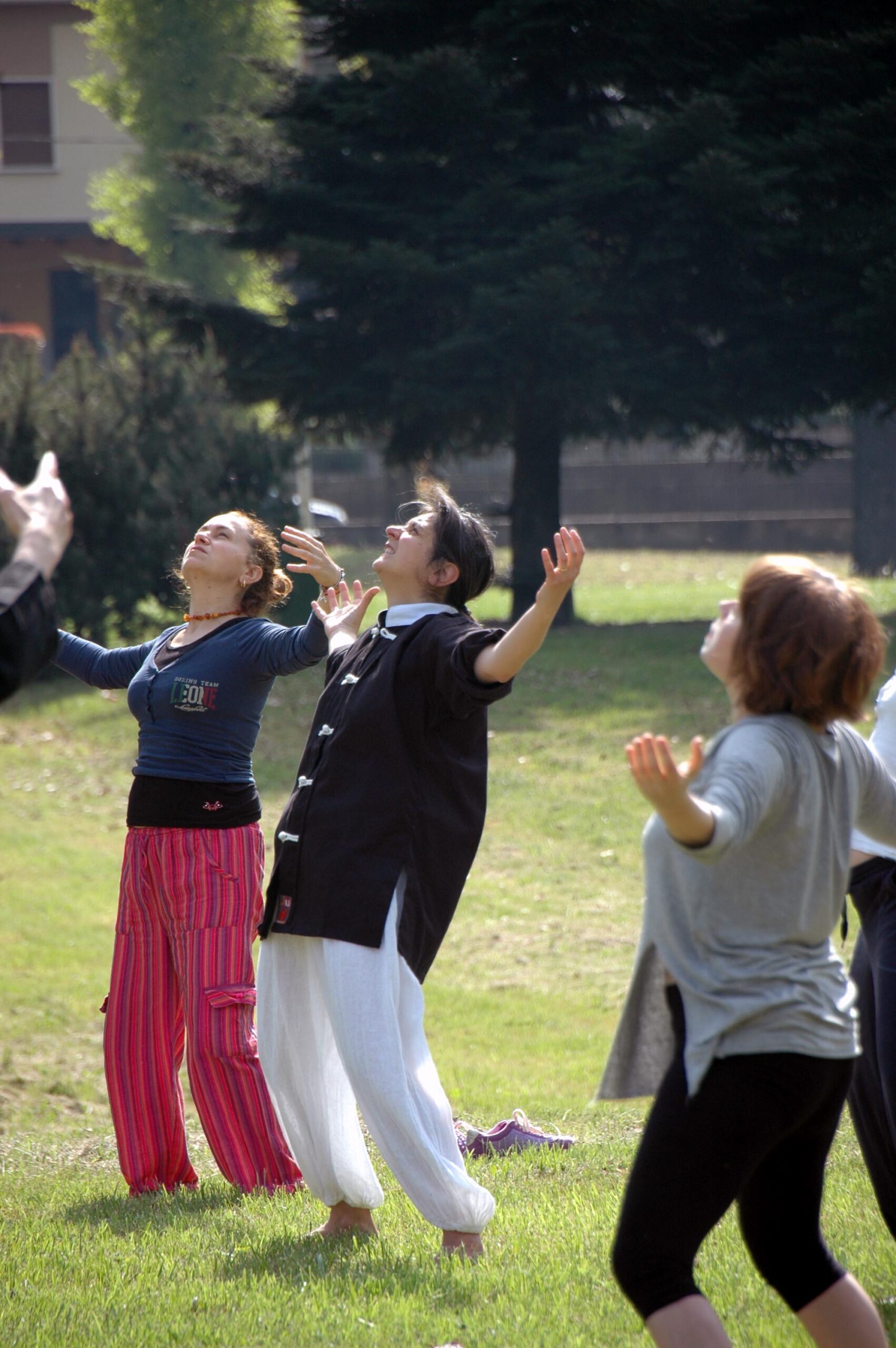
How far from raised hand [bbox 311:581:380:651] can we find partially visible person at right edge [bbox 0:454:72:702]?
1.55 metres

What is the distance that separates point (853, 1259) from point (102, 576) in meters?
15.5

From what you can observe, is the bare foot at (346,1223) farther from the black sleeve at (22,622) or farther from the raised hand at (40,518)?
the raised hand at (40,518)

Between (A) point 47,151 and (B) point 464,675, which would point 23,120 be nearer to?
(A) point 47,151

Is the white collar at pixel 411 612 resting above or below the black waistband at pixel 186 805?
above

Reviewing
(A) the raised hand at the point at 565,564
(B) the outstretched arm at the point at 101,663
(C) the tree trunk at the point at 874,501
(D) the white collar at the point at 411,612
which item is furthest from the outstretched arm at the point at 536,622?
(C) the tree trunk at the point at 874,501

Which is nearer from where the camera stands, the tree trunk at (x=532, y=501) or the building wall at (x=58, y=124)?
the tree trunk at (x=532, y=501)

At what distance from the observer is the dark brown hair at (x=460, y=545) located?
4.08m

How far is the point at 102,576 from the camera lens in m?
18.0

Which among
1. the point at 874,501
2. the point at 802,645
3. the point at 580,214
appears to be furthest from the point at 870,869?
the point at 874,501

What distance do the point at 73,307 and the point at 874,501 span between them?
23.6 meters

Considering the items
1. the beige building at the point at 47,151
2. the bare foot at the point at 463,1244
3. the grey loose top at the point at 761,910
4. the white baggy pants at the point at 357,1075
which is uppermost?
the beige building at the point at 47,151

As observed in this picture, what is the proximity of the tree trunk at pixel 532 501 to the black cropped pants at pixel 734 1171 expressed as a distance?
55.9 ft

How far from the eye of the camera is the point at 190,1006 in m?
4.53

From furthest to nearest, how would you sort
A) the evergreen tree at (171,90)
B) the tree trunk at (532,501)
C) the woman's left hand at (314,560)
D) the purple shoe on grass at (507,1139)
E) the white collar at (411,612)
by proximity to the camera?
the evergreen tree at (171,90) < the tree trunk at (532,501) < the purple shoe on grass at (507,1139) < the woman's left hand at (314,560) < the white collar at (411,612)
